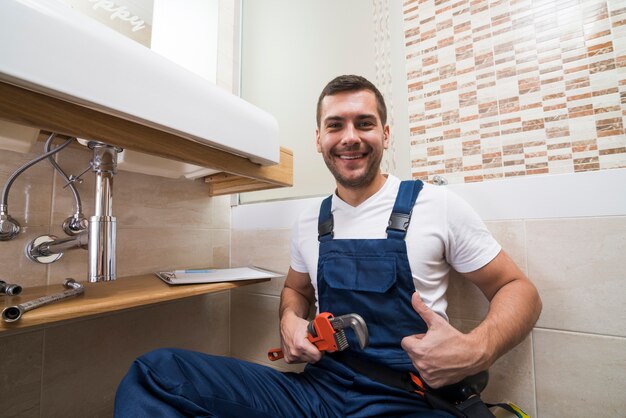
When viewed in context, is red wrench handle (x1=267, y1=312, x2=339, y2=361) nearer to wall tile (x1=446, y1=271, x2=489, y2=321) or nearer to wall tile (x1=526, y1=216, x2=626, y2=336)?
wall tile (x1=446, y1=271, x2=489, y2=321)

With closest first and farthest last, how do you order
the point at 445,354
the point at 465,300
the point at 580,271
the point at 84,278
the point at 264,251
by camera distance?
the point at 445,354
the point at 580,271
the point at 465,300
the point at 84,278
the point at 264,251

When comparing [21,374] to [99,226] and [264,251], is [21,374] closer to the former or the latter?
[99,226]

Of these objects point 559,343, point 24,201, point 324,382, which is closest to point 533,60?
point 559,343

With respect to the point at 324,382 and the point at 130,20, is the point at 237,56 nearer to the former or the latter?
the point at 130,20

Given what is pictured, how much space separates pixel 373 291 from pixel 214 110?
0.55m

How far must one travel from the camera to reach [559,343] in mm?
628

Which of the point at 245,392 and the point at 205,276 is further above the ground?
the point at 205,276

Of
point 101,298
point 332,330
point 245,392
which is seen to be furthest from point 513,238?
point 101,298

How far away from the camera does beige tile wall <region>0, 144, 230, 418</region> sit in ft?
2.36

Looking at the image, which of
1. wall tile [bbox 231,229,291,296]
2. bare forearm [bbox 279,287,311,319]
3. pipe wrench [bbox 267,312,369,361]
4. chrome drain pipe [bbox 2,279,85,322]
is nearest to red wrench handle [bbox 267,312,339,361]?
pipe wrench [bbox 267,312,369,361]

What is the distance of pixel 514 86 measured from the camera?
828 millimetres

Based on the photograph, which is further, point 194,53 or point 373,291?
point 194,53

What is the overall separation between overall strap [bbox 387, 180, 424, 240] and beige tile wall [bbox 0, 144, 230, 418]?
806mm

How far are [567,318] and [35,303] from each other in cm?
109
